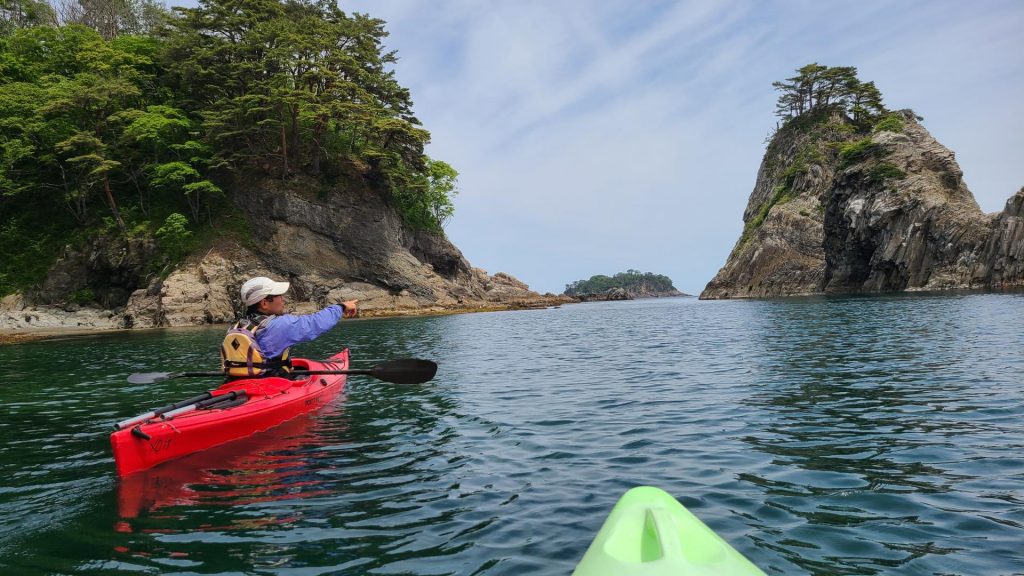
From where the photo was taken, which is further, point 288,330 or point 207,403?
point 288,330

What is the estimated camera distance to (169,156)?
4769 centimetres

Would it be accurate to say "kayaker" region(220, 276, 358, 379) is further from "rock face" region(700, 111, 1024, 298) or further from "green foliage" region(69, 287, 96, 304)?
"rock face" region(700, 111, 1024, 298)

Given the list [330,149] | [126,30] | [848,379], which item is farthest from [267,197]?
[848,379]

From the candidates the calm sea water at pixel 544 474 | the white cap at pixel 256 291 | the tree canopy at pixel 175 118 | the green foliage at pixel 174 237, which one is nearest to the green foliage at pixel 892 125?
the tree canopy at pixel 175 118

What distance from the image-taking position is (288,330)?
9.08 meters

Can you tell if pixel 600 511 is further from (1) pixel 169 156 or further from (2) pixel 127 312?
(1) pixel 169 156

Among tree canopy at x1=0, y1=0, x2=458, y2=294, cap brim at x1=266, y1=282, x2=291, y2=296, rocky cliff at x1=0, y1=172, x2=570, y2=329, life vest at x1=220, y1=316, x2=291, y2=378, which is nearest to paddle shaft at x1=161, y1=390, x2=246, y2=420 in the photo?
life vest at x1=220, y1=316, x2=291, y2=378

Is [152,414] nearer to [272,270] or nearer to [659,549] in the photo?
[659,549]

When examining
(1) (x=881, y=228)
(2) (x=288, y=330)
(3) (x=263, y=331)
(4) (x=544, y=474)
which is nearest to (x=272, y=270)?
(3) (x=263, y=331)

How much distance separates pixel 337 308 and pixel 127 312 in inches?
1559

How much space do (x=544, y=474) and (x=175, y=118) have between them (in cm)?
4971

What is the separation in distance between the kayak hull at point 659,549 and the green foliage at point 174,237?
159ft

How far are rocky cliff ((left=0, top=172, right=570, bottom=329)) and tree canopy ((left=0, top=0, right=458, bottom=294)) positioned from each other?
184cm

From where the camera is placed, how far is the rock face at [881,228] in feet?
165
